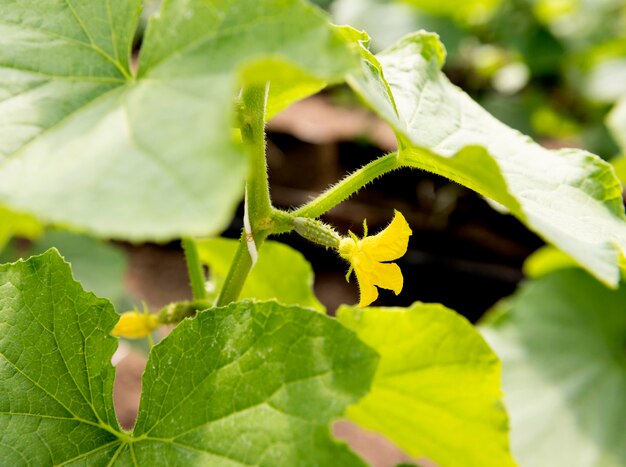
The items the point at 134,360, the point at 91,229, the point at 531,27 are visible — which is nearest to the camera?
the point at 91,229

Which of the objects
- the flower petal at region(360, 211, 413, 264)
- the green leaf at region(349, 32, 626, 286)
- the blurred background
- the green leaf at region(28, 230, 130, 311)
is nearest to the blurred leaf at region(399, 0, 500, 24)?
the blurred background

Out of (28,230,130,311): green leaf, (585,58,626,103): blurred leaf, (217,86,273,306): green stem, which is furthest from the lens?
(585,58,626,103): blurred leaf

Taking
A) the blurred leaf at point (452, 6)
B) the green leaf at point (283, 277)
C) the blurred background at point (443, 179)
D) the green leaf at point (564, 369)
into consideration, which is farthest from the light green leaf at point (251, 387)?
the blurred leaf at point (452, 6)

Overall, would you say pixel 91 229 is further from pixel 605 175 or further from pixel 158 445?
pixel 605 175

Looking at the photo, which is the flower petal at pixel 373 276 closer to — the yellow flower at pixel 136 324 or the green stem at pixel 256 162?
the green stem at pixel 256 162

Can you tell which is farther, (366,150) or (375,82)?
(366,150)

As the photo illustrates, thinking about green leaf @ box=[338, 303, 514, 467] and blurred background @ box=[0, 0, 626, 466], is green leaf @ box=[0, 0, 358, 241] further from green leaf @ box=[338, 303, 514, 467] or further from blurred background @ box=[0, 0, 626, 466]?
blurred background @ box=[0, 0, 626, 466]

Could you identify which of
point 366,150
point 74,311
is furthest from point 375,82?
point 366,150
